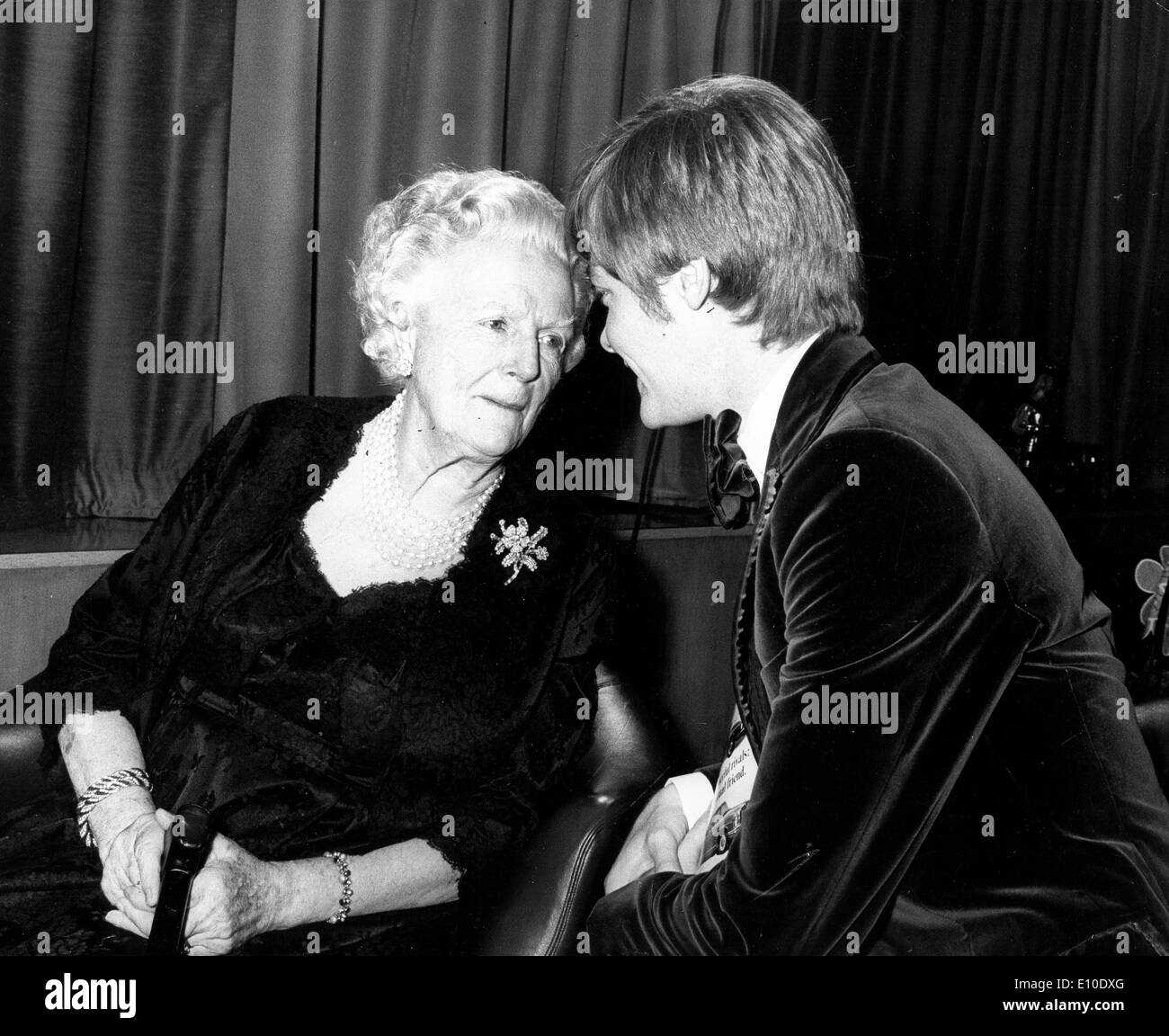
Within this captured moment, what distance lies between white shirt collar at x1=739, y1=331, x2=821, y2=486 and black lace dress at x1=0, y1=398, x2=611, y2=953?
421 millimetres

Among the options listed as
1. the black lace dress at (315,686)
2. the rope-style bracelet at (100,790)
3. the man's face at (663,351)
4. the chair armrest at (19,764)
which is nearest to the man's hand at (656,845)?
the black lace dress at (315,686)

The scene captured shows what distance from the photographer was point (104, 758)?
1262 mm

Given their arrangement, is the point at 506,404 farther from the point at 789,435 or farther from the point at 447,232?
the point at 789,435

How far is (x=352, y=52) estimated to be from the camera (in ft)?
6.16

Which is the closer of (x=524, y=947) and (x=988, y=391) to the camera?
(x=524, y=947)

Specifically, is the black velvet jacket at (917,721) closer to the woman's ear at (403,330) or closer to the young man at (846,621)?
the young man at (846,621)

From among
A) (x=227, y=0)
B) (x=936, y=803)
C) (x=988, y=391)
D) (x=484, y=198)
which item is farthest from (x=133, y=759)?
(x=988, y=391)

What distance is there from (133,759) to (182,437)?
729mm

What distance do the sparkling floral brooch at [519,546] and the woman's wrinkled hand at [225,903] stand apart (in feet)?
1.55

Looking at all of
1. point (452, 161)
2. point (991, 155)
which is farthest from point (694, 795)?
point (991, 155)

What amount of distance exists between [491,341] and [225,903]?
727 mm

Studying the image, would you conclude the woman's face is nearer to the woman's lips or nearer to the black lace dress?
the woman's lips

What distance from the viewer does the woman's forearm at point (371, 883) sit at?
3.86 feet
